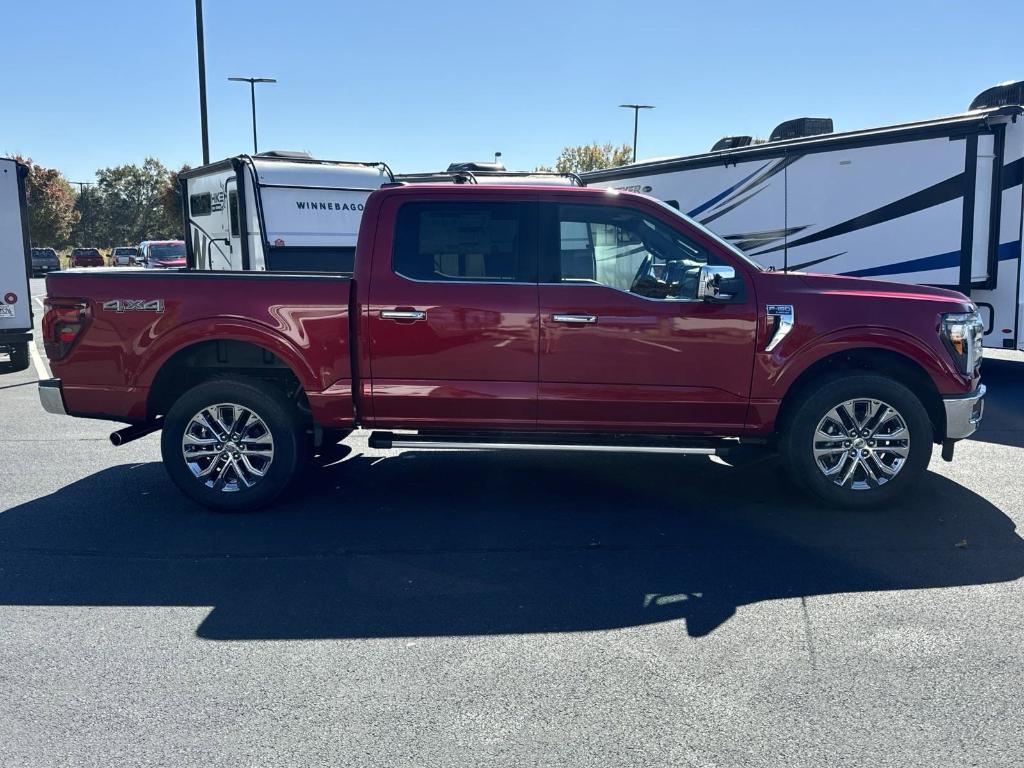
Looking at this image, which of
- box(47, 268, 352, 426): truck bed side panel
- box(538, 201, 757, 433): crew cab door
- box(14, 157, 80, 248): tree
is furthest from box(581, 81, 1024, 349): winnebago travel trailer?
box(14, 157, 80, 248): tree

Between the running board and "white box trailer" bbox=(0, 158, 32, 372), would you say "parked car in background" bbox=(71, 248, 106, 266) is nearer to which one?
"white box trailer" bbox=(0, 158, 32, 372)

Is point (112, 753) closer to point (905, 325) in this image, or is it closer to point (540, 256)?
point (540, 256)

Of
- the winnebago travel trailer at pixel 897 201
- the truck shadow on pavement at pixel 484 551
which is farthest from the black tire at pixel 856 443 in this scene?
the winnebago travel trailer at pixel 897 201

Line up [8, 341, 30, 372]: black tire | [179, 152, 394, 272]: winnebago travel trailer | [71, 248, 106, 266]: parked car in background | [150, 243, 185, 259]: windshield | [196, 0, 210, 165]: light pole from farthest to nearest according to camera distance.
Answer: [71, 248, 106, 266]: parked car in background
[150, 243, 185, 259]: windshield
[196, 0, 210, 165]: light pole
[8, 341, 30, 372]: black tire
[179, 152, 394, 272]: winnebago travel trailer

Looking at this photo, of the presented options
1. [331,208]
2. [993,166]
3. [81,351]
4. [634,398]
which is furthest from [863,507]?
[331,208]

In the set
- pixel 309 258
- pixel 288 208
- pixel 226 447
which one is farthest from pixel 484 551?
pixel 288 208

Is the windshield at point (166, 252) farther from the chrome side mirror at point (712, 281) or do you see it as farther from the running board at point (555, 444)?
the chrome side mirror at point (712, 281)

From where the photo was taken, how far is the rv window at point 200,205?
13.9 metres

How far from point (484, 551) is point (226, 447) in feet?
6.36

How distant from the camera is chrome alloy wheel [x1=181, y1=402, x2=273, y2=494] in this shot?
607 cm

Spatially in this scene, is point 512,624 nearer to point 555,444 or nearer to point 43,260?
point 555,444

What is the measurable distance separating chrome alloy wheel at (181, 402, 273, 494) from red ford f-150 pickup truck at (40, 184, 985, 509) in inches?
0.6

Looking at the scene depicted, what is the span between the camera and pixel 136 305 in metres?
5.97

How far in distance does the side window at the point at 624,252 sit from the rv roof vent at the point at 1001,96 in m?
7.39
